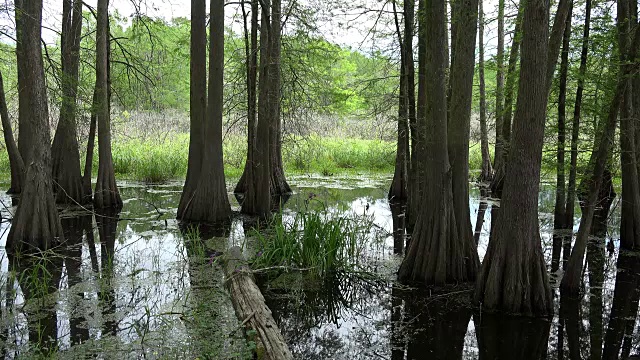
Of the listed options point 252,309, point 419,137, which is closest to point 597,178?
point 419,137

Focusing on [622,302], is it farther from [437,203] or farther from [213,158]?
[213,158]

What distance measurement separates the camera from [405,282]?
19.6 ft

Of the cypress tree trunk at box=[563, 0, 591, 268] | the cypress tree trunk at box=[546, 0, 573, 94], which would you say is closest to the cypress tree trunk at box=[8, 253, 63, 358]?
the cypress tree trunk at box=[546, 0, 573, 94]

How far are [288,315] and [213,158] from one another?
17.2 feet

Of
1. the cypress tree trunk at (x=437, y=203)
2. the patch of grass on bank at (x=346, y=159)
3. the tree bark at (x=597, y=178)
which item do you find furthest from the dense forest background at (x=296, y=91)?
the cypress tree trunk at (x=437, y=203)

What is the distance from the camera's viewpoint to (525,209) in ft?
16.1

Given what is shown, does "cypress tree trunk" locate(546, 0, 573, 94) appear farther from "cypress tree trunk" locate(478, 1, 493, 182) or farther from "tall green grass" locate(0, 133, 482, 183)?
"tall green grass" locate(0, 133, 482, 183)

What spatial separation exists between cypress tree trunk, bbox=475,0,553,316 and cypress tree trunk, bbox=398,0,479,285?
78cm

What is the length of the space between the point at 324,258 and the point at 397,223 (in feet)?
14.8

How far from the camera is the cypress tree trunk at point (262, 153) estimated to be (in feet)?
31.7

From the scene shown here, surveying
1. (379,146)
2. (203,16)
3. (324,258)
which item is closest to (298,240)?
(324,258)

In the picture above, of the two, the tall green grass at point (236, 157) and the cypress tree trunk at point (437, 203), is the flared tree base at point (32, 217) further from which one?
the tall green grass at point (236, 157)

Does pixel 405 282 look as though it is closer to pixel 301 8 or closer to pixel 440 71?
pixel 440 71

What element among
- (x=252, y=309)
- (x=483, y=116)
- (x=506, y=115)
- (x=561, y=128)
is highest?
(x=483, y=116)
